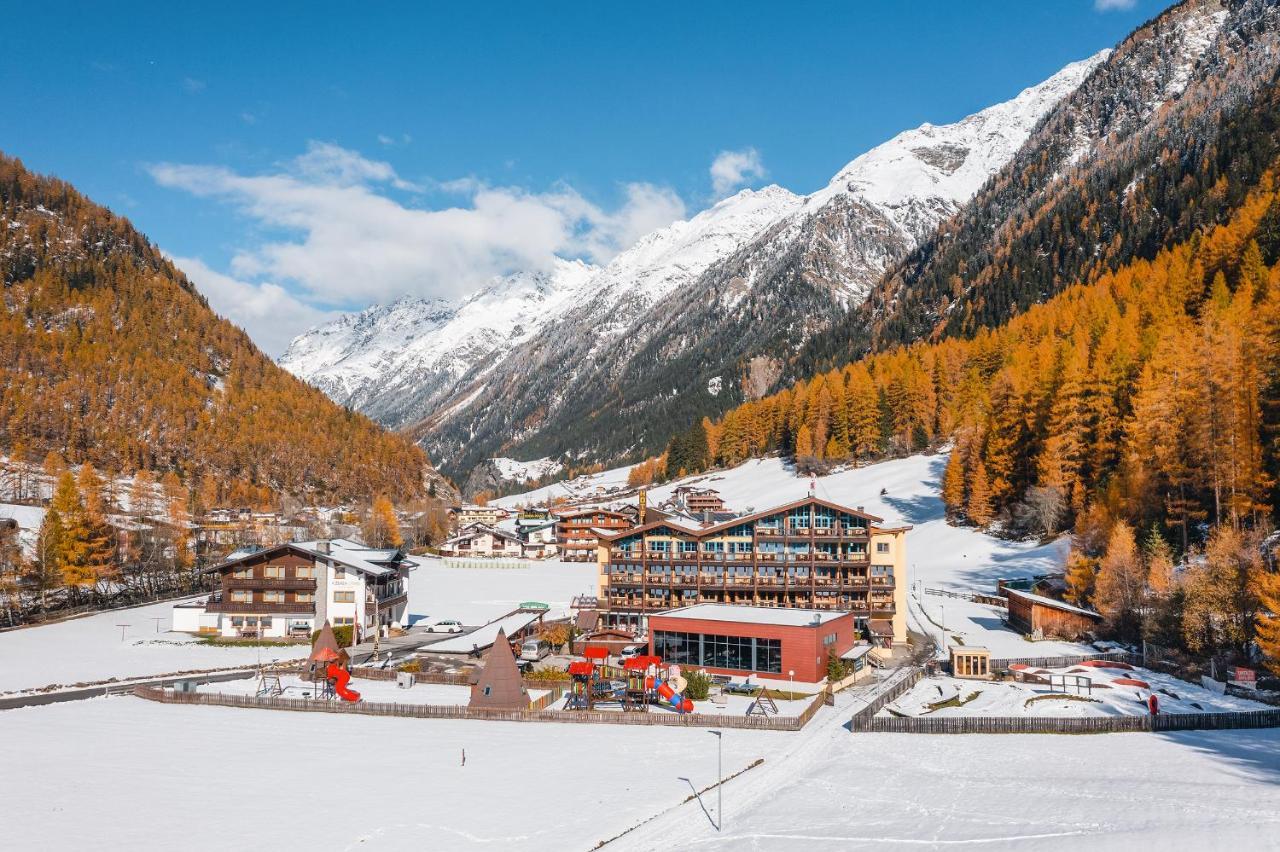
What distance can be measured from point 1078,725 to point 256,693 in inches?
1678

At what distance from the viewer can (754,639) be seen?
5444cm

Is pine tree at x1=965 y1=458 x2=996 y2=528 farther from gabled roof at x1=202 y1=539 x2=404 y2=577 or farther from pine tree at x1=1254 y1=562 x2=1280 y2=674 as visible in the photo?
gabled roof at x1=202 y1=539 x2=404 y2=577

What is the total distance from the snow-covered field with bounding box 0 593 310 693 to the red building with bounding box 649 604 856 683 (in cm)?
2847

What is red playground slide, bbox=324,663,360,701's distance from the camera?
4653 cm

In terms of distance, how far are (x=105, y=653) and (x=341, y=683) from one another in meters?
25.9

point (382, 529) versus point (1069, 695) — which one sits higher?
point (382, 529)

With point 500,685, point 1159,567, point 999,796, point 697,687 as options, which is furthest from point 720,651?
point 1159,567

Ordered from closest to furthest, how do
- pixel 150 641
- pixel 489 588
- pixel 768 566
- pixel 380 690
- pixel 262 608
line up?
pixel 380 690 < pixel 150 641 < pixel 768 566 < pixel 262 608 < pixel 489 588

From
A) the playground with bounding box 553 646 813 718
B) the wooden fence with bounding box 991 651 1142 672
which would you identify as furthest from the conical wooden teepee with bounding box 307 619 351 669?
the wooden fence with bounding box 991 651 1142 672

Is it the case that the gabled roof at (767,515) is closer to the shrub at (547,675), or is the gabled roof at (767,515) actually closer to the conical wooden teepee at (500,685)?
the shrub at (547,675)

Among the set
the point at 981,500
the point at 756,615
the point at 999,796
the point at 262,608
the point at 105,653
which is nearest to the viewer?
the point at 999,796

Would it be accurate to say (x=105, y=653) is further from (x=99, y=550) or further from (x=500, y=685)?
(x=500, y=685)

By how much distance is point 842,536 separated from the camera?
219 feet

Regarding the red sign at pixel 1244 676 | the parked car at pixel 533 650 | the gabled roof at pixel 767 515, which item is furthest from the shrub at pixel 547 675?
the red sign at pixel 1244 676
